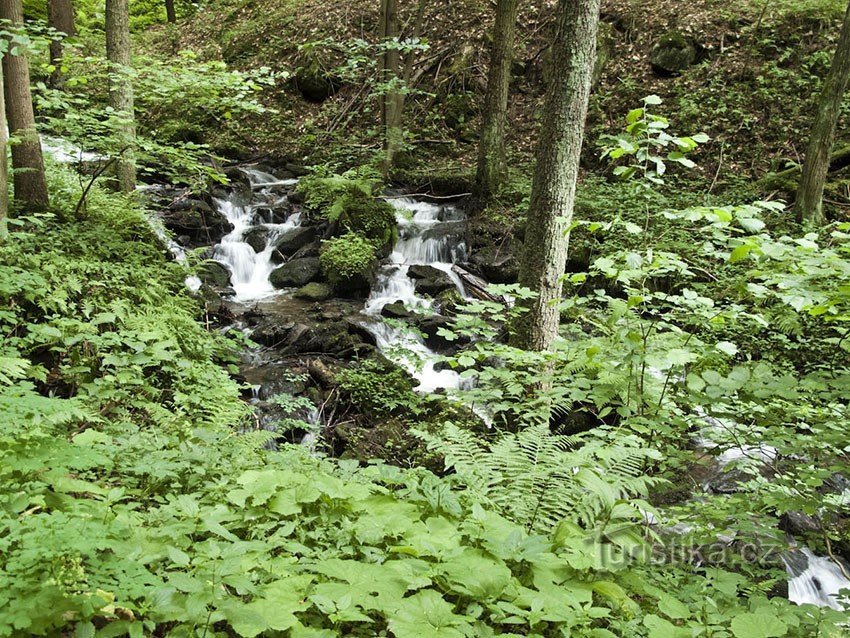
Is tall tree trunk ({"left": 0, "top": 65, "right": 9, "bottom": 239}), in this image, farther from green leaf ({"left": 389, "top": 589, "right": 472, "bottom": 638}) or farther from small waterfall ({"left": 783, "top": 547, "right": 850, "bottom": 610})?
small waterfall ({"left": 783, "top": 547, "right": 850, "bottom": 610})

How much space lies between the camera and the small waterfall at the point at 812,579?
14.3ft

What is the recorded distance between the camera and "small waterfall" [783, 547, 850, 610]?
4.36 meters

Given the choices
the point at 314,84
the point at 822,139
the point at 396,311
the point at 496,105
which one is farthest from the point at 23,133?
the point at 314,84

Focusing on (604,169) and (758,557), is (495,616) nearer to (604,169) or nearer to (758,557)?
(758,557)

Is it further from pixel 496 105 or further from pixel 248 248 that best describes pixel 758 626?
pixel 496 105

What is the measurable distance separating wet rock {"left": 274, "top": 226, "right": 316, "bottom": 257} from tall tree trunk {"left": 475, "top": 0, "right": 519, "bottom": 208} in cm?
376

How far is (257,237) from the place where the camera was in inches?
438

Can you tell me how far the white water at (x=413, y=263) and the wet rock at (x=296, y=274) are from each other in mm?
1254

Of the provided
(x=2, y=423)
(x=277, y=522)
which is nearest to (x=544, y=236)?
(x=277, y=522)

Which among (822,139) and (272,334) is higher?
(822,139)

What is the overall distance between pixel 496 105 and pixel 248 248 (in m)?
5.93

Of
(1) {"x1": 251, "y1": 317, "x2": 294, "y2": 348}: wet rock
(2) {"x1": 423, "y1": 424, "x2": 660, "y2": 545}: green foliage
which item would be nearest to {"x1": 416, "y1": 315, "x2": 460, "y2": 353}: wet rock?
(1) {"x1": 251, "y1": 317, "x2": 294, "y2": 348}: wet rock

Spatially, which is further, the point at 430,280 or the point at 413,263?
the point at 413,263

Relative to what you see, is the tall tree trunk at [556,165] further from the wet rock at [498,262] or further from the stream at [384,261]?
the wet rock at [498,262]
